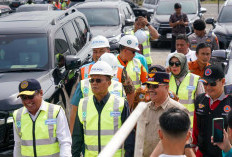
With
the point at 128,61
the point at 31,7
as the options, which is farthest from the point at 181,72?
the point at 31,7

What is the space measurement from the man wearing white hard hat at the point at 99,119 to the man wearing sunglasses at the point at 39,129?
0.14 m

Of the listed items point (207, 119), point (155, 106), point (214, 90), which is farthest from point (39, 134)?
point (214, 90)

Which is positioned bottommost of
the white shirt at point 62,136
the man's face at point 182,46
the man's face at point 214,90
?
the white shirt at point 62,136

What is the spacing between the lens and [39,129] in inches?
171

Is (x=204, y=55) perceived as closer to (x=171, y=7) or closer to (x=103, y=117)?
(x=103, y=117)

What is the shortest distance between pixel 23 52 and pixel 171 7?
472 inches

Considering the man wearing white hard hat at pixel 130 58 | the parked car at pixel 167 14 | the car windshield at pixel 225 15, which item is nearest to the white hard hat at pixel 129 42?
the man wearing white hard hat at pixel 130 58

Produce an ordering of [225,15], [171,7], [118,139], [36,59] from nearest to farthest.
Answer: [118,139] → [36,59] → [225,15] → [171,7]

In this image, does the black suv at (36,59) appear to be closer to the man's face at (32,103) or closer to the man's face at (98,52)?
the man's face at (98,52)

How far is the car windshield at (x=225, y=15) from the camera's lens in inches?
565

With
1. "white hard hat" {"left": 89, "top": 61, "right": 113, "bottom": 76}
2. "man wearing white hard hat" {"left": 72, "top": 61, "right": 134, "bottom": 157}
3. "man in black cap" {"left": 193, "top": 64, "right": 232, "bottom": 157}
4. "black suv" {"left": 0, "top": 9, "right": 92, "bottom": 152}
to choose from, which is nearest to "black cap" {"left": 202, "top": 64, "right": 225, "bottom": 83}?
"man in black cap" {"left": 193, "top": 64, "right": 232, "bottom": 157}

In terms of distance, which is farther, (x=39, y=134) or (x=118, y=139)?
(x=39, y=134)

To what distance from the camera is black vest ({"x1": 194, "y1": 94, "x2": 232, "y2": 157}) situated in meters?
4.15

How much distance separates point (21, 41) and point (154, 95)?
357cm
